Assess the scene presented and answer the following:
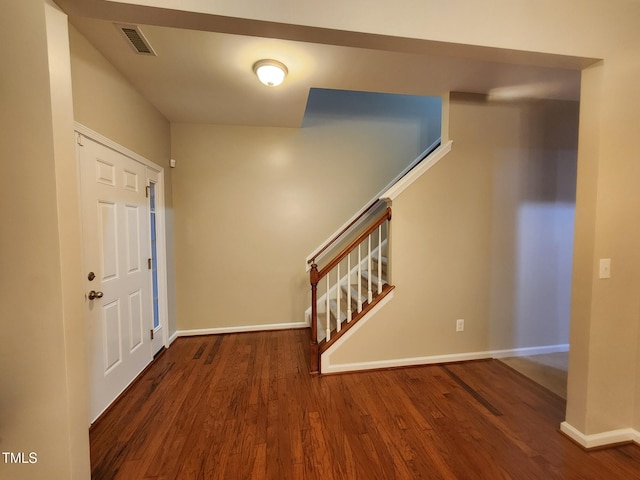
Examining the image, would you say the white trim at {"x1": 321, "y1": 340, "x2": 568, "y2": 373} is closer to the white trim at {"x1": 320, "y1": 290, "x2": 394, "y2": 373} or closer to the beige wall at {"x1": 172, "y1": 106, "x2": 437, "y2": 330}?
the white trim at {"x1": 320, "y1": 290, "x2": 394, "y2": 373}

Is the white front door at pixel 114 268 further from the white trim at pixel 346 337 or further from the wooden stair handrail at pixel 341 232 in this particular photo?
the wooden stair handrail at pixel 341 232

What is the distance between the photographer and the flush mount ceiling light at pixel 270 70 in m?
1.92

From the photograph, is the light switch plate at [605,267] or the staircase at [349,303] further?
the staircase at [349,303]

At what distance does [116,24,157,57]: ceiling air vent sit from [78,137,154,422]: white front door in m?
0.70

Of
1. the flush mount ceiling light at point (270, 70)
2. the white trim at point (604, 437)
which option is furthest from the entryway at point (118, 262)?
the white trim at point (604, 437)

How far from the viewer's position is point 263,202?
3.33 m

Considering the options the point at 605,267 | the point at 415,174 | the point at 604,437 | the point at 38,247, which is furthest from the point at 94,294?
the point at 604,437

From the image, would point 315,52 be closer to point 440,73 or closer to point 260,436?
point 440,73

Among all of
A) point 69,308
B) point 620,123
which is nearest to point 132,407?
point 69,308

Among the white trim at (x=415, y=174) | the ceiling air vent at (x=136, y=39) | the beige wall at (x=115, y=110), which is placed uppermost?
the ceiling air vent at (x=136, y=39)

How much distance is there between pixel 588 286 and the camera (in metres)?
1.58

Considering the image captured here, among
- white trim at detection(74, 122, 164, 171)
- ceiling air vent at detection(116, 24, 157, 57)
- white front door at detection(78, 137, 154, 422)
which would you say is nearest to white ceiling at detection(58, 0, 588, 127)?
ceiling air vent at detection(116, 24, 157, 57)

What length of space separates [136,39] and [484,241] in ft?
10.7

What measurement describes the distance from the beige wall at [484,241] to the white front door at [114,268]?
1.79 metres
